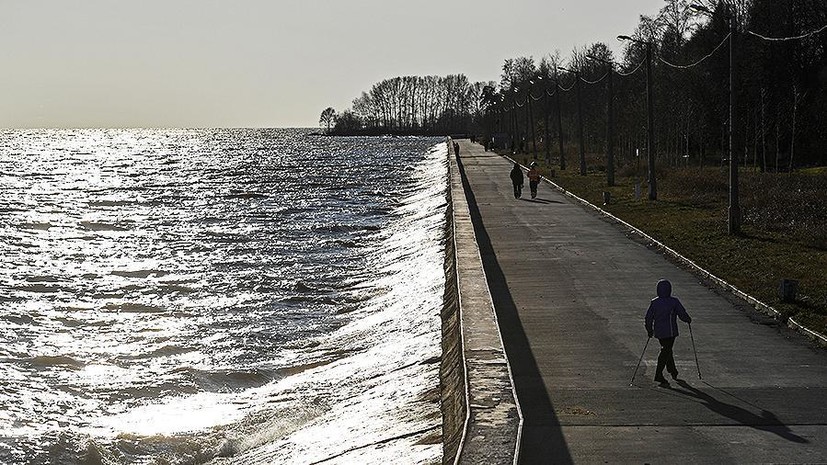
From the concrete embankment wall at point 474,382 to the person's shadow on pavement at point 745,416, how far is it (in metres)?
2.13

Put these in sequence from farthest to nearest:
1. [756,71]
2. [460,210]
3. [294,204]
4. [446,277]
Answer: [756,71] < [294,204] < [460,210] < [446,277]

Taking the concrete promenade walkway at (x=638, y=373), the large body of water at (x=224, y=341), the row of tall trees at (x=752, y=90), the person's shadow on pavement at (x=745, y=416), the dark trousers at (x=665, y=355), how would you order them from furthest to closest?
the row of tall trees at (x=752, y=90), the large body of water at (x=224, y=341), the dark trousers at (x=665, y=355), the person's shadow on pavement at (x=745, y=416), the concrete promenade walkway at (x=638, y=373)

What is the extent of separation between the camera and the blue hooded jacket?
41.3 feet

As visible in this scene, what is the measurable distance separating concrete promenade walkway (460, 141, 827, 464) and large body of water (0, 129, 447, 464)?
1490 mm

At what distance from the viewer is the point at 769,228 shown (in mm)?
27906

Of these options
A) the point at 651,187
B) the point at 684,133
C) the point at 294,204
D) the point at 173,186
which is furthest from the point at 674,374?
the point at 173,186

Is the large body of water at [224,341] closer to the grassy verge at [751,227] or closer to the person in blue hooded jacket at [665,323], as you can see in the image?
the person in blue hooded jacket at [665,323]

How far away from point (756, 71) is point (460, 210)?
38.8 metres

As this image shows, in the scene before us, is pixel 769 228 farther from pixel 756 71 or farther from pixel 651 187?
pixel 756 71

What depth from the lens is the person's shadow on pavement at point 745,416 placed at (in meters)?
10.4

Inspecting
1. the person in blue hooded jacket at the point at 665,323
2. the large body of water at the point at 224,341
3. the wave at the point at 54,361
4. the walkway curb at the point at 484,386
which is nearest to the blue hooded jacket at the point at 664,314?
the person in blue hooded jacket at the point at 665,323

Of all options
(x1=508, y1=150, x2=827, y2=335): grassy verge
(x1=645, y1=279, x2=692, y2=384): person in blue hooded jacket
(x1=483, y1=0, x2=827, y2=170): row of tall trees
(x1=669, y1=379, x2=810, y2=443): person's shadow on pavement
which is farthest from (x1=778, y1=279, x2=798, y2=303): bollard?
(x1=483, y1=0, x2=827, y2=170): row of tall trees

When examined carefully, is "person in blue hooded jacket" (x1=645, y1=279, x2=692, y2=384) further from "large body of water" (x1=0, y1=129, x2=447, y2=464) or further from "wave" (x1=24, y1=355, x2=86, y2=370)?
"wave" (x1=24, y1=355, x2=86, y2=370)

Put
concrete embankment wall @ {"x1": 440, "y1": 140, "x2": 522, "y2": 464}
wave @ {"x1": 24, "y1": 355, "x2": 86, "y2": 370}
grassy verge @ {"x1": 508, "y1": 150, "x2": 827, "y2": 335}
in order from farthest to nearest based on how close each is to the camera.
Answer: wave @ {"x1": 24, "y1": 355, "x2": 86, "y2": 370} < grassy verge @ {"x1": 508, "y1": 150, "x2": 827, "y2": 335} < concrete embankment wall @ {"x1": 440, "y1": 140, "x2": 522, "y2": 464}
